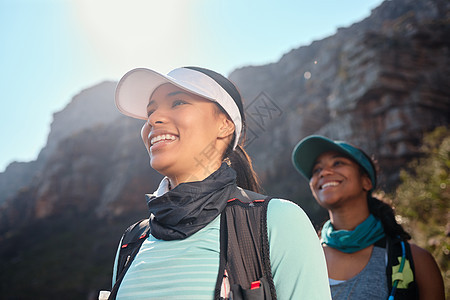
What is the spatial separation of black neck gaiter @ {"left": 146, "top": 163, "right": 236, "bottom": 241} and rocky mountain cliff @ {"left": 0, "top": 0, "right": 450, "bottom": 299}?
0.85m

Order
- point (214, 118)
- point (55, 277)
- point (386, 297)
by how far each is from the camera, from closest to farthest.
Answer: point (214, 118)
point (386, 297)
point (55, 277)

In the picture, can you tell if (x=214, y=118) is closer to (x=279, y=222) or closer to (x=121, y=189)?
(x=279, y=222)

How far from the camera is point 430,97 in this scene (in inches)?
416

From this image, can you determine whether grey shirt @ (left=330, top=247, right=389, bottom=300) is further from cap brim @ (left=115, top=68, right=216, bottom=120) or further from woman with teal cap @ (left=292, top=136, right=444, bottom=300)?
cap brim @ (left=115, top=68, right=216, bottom=120)

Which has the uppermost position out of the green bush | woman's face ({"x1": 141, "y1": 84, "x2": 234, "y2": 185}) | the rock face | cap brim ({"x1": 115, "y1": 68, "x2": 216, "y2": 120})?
the rock face

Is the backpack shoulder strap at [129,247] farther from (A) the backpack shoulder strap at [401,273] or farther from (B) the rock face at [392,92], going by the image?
(B) the rock face at [392,92]

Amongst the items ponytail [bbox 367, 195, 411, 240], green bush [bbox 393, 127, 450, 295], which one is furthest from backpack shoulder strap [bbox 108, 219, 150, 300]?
green bush [bbox 393, 127, 450, 295]

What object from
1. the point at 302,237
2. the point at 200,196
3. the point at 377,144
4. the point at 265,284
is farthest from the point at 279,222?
the point at 377,144

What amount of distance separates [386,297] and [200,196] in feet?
4.77

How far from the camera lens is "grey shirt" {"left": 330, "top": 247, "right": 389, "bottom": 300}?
5.80ft

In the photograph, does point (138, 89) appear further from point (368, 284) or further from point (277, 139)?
point (277, 139)

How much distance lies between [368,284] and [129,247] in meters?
1.58

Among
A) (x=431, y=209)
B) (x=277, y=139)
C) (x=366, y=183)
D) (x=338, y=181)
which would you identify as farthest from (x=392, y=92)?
(x=277, y=139)

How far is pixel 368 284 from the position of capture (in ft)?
5.99
